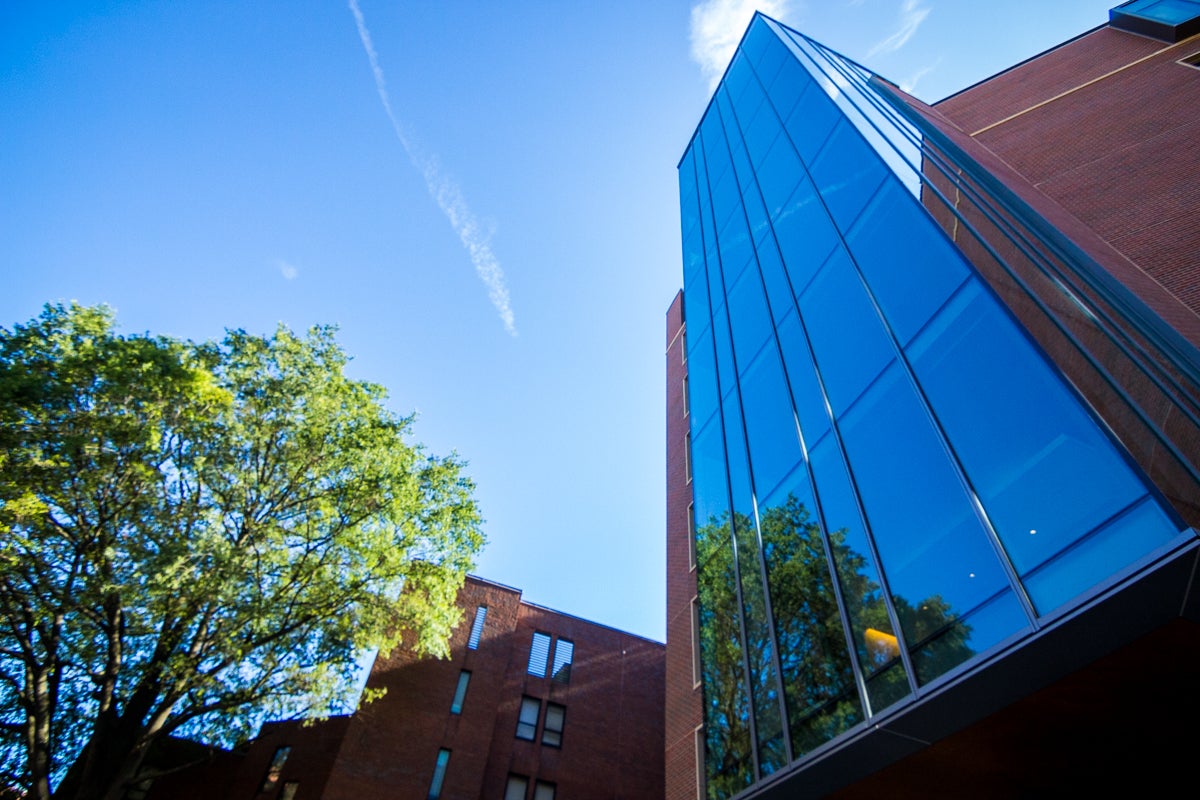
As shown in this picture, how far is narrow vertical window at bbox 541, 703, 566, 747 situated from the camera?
2394 centimetres

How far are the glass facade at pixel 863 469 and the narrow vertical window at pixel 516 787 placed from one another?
1283cm

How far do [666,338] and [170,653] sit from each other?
19256 mm

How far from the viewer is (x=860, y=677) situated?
8344 millimetres

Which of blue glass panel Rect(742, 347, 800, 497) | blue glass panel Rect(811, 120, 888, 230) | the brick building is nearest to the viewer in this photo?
blue glass panel Rect(742, 347, 800, 497)

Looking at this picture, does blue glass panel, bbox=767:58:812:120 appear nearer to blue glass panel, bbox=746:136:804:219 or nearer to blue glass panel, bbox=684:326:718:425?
blue glass panel, bbox=746:136:804:219

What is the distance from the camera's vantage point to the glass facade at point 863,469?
6.82 metres

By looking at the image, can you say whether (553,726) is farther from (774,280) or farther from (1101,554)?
(1101,554)

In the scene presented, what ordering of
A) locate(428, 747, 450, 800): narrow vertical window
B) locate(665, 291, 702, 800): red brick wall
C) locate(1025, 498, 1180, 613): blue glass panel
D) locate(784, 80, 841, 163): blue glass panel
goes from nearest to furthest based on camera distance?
locate(1025, 498, 1180, 613): blue glass panel < locate(665, 291, 702, 800): red brick wall < locate(784, 80, 841, 163): blue glass panel < locate(428, 747, 450, 800): narrow vertical window

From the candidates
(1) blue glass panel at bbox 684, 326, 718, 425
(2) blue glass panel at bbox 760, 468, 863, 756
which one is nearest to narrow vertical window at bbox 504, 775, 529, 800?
(1) blue glass panel at bbox 684, 326, 718, 425

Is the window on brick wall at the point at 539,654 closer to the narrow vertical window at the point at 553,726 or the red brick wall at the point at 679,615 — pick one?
the narrow vertical window at the point at 553,726

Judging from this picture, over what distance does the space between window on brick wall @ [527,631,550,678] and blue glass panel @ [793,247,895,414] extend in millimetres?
19037

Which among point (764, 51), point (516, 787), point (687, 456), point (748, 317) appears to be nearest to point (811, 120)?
point (748, 317)

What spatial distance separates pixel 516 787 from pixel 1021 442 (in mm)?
21499

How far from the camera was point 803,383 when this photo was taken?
12211 millimetres
